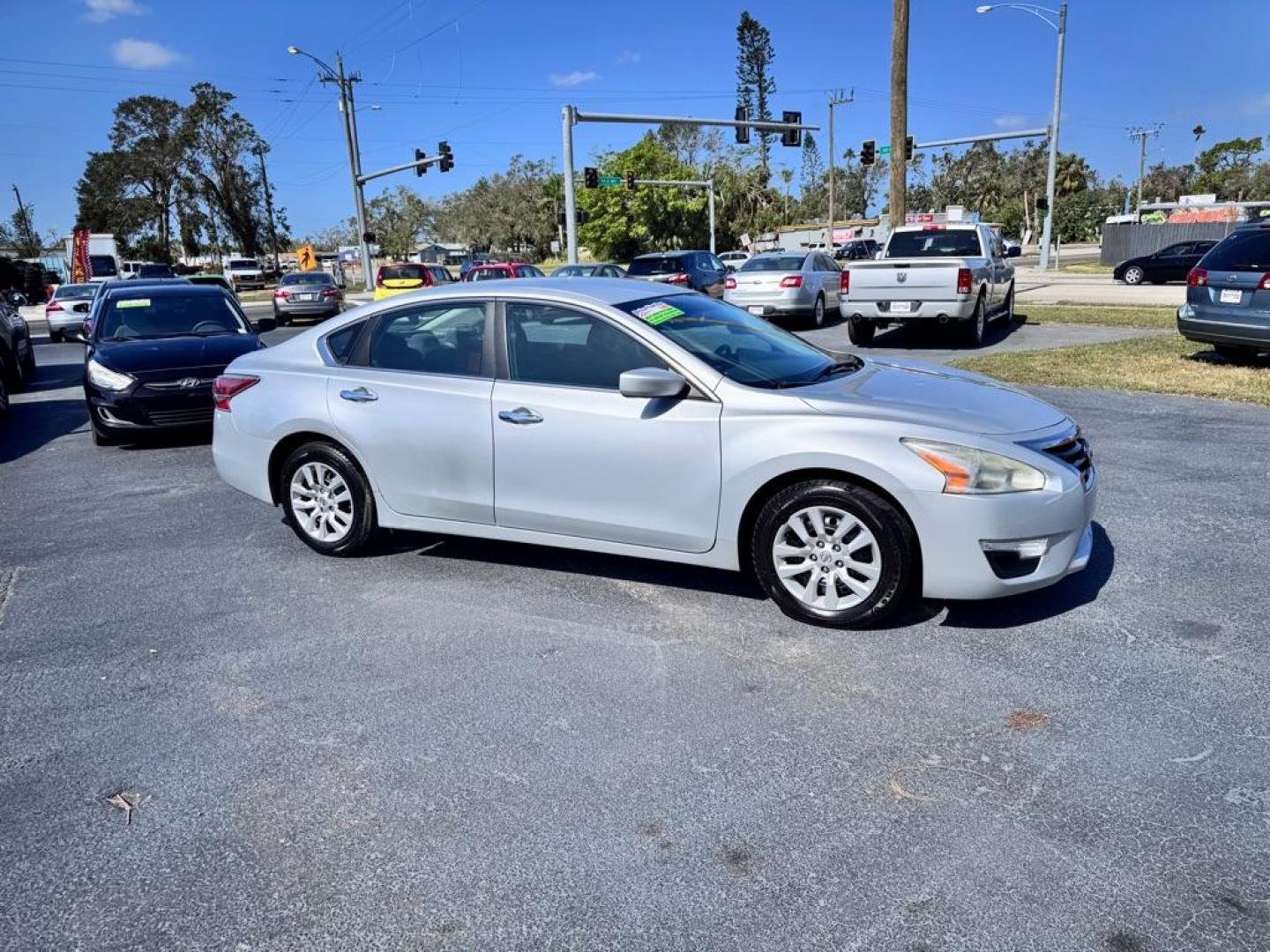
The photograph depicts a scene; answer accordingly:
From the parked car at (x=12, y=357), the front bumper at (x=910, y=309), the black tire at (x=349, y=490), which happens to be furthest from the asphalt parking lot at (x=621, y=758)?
the parked car at (x=12, y=357)

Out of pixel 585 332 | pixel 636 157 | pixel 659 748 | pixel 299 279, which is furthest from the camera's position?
pixel 636 157

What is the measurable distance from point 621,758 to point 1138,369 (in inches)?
403

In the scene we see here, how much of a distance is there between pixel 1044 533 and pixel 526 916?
271 centimetres

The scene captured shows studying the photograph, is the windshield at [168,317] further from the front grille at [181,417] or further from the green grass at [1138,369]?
the green grass at [1138,369]

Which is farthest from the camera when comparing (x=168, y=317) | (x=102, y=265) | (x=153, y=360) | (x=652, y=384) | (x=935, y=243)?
(x=102, y=265)

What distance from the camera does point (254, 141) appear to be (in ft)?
220

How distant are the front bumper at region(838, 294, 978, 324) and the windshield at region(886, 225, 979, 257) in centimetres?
155

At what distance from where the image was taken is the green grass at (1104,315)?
55.0ft

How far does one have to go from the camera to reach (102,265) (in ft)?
144

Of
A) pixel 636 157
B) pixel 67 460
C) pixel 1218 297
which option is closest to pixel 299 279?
pixel 67 460

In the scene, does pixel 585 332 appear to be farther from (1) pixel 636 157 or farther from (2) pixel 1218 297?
(1) pixel 636 157

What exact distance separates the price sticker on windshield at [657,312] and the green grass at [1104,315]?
46.4ft

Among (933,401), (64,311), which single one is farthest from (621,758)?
(64,311)

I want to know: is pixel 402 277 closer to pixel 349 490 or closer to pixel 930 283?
pixel 930 283
